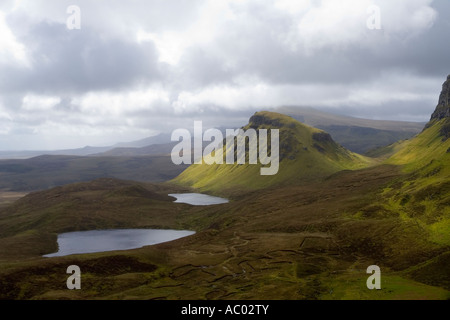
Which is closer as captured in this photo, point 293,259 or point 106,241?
point 293,259

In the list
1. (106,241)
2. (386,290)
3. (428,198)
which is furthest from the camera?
(106,241)

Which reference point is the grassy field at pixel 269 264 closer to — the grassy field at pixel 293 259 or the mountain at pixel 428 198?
the grassy field at pixel 293 259

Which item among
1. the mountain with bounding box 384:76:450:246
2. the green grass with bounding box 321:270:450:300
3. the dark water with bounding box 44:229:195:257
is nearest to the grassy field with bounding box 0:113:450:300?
the green grass with bounding box 321:270:450:300

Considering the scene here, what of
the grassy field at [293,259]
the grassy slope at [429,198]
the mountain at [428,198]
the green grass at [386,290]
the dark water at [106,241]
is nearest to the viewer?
the green grass at [386,290]

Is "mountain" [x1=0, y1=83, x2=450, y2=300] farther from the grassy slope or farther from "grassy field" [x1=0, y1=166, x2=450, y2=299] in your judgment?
the grassy slope

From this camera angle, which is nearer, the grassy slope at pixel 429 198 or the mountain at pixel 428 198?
the grassy slope at pixel 429 198

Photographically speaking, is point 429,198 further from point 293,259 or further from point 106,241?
point 106,241

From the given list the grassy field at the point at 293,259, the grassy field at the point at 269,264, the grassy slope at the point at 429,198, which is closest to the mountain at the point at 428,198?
the grassy slope at the point at 429,198

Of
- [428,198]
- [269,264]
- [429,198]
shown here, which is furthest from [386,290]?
[428,198]

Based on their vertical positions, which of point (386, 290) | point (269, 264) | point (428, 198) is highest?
point (428, 198)
